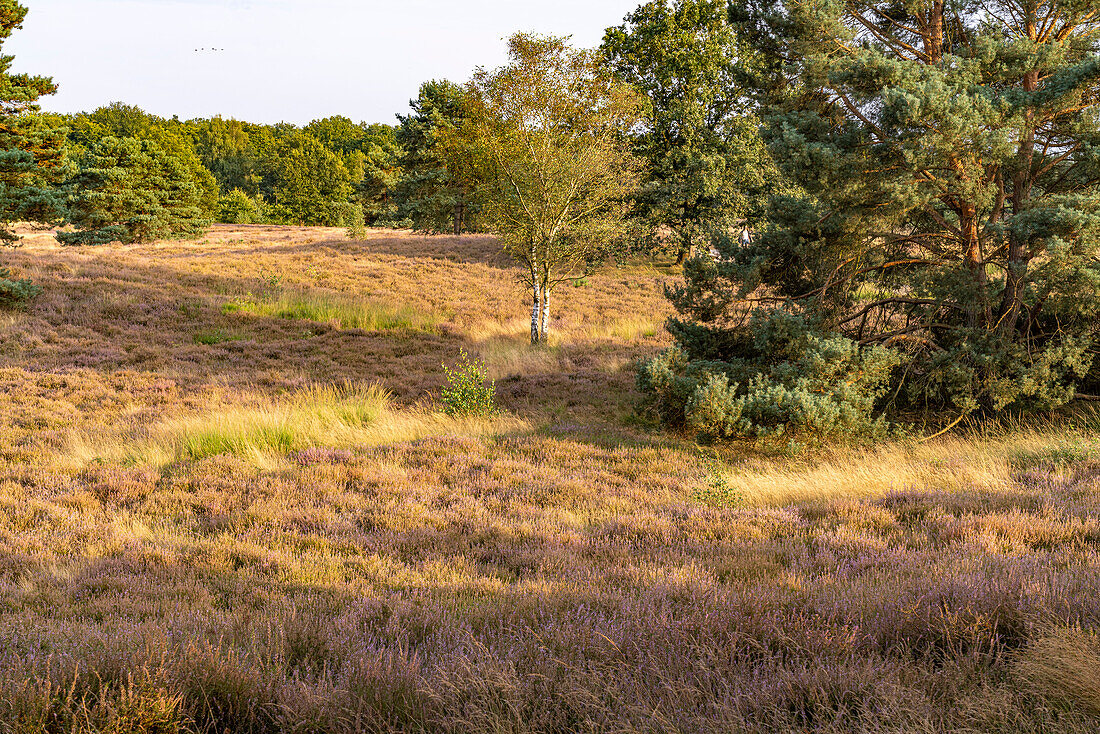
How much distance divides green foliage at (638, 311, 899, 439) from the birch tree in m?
9.48

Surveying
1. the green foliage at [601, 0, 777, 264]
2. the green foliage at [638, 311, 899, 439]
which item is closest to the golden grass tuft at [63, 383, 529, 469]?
the green foliage at [638, 311, 899, 439]

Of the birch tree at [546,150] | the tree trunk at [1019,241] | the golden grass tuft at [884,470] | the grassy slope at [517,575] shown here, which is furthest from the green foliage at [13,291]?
the tree trunk at [1019,241]

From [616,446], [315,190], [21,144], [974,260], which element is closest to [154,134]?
[315,190]

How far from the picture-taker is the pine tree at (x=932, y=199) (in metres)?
8.88

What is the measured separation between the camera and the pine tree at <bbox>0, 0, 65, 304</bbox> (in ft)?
57.1

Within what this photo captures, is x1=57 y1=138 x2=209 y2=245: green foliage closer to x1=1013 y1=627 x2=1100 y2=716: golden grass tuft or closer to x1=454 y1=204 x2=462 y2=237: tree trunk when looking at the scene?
x1=454 y1=204 x2=462 y2=237: tree trunk

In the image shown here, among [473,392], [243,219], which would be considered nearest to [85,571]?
[473,392]

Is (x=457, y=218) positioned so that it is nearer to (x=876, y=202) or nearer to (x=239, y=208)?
(x=239, y=208)

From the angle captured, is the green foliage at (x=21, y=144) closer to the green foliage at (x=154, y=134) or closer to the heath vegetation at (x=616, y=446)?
the heath vegetation at (x=616, y=446)

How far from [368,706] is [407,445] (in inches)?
276

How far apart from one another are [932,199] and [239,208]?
76.2m

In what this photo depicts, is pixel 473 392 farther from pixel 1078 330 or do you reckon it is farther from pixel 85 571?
pixel 1078 330

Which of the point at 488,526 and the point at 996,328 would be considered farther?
the point at 996,328

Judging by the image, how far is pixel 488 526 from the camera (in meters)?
5.64
